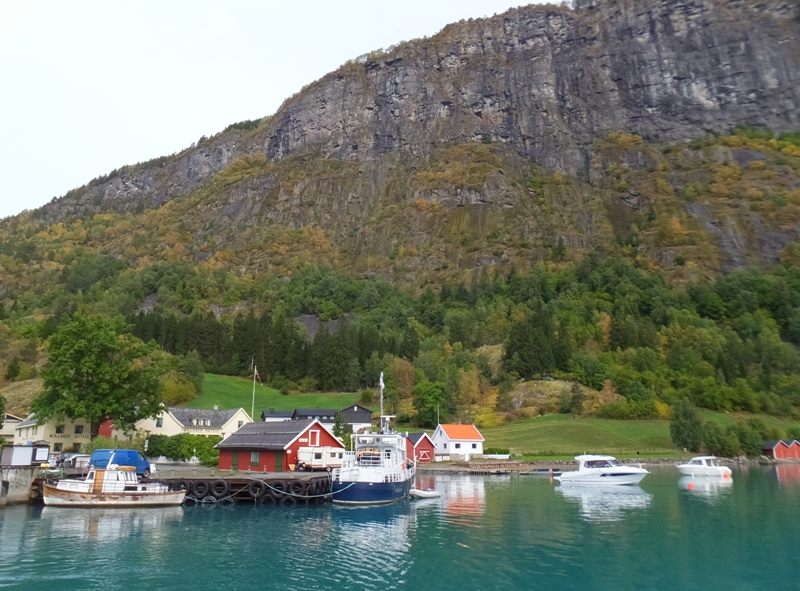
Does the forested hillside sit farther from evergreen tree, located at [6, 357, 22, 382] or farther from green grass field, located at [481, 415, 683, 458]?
green grass field, located at [481, 415, 683, 458]

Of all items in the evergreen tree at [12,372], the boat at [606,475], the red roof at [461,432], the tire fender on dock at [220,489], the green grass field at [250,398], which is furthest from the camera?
the evergreen tree at [12,372]

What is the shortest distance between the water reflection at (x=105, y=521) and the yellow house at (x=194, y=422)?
34.7 meters

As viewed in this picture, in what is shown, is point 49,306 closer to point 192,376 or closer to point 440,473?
point 192,376

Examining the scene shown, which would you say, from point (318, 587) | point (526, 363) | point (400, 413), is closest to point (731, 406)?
point (526, 363)

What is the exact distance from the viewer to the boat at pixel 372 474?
44906 millimetres

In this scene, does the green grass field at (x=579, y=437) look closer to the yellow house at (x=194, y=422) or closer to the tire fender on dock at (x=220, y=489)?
the yellow house at (x=194, y=422)

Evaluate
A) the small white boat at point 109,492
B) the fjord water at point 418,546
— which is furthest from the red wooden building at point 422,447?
the small white boat at point 109,492

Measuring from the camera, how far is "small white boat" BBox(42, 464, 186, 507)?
40938mm

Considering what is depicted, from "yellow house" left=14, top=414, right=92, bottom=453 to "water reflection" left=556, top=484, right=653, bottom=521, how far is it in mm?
53018

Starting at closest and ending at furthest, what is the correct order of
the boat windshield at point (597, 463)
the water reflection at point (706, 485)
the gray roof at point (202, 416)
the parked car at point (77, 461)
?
the water reflection at point (706, 485)
the parked car at point (77, 461)
the boat windshield at point (597, 463)
the gray roof at point (202, 416)

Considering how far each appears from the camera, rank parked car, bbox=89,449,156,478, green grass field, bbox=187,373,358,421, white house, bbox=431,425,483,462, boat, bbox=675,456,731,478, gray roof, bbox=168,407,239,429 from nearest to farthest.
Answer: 1. parked car, bbox=89,449,156,478
2. boat, bbox=675,456,731,478
3. gray roof, bbox=168,407,239,429
4. white house, bbox=431,425,483,462
5. green grass field, bbox=187,373,358,421

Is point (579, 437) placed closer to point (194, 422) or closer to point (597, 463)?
point (597, 463)

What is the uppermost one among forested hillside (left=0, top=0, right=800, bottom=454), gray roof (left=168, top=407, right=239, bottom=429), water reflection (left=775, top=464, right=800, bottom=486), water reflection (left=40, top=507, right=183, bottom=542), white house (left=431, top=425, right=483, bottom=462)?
forested hillside (left=0, top=0, right=800, bottom=454)

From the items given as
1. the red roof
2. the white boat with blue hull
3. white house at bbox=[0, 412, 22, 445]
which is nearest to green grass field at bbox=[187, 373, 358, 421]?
the red roof
